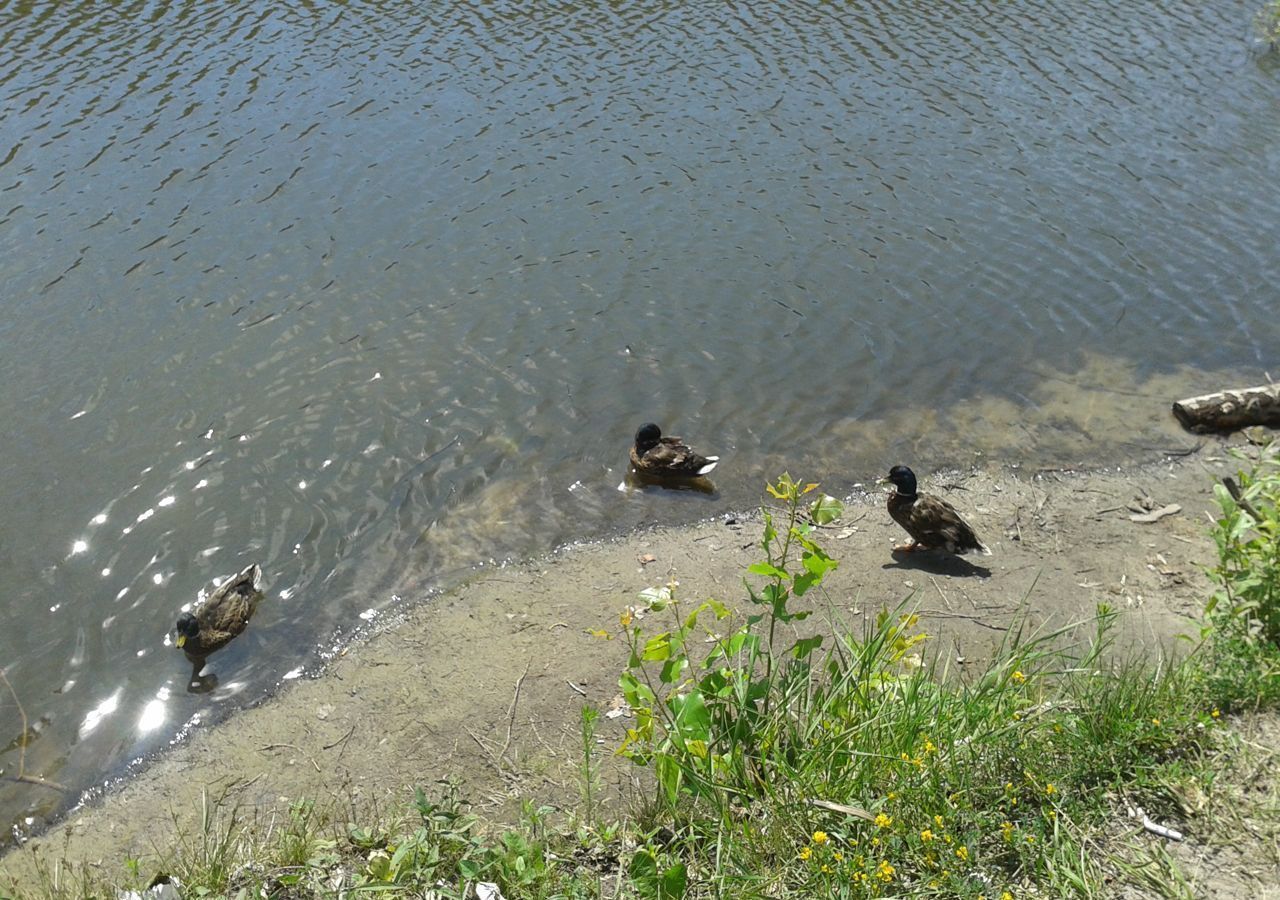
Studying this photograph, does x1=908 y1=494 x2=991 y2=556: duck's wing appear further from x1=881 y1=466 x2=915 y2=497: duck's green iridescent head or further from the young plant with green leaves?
the young plant with green leaves

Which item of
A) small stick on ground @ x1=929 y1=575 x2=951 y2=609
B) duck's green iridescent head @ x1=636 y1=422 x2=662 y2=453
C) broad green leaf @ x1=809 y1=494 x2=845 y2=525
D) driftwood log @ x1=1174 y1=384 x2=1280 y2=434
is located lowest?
driftwood log @ x1=1174 y1=384 x2=1280 y2=434

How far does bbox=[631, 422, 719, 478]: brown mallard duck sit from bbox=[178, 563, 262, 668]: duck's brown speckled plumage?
3564 mm

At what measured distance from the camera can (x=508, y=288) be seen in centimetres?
→ 1238

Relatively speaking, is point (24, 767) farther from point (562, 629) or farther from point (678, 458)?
point (678, 458)

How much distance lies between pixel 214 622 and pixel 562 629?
2.52m

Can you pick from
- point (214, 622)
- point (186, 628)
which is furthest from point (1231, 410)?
point (186, 628)

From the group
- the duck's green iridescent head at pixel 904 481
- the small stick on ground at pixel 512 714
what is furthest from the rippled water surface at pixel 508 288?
the small stick on ground at pixel 512 714

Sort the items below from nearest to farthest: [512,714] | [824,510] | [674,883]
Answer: [674,883]
[824,510]
[512,714]

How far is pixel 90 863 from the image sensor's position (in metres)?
6.23

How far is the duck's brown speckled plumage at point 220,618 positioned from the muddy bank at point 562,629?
138 mm

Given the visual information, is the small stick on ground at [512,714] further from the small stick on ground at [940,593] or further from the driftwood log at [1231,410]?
the driftwood log at [1231,410]

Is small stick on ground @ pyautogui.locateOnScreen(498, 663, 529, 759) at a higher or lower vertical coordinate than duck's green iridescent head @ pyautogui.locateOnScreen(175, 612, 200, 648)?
lower

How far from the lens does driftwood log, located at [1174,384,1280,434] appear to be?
409 inches

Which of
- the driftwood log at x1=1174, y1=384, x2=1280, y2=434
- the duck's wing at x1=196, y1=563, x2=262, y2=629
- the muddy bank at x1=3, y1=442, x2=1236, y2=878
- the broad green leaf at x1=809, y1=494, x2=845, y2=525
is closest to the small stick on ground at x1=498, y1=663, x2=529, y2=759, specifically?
the muddy bank at x1=3, y1=442, x2=1236, y2=878
